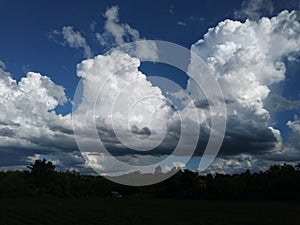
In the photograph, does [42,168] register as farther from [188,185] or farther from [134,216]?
[134,216]

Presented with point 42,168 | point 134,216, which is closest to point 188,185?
point 42,168

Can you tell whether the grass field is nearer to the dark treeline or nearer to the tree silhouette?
the dark treeline

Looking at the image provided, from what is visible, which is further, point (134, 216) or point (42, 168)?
point (42, 168)

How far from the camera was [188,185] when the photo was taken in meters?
125

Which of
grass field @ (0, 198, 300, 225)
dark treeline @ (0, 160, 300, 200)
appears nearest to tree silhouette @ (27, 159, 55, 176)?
dark treeline @ (0, 160, 300, 200)

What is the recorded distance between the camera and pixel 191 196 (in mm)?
122750

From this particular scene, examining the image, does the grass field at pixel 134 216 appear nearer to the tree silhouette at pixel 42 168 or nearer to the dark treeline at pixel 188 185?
the dark treeline at pixel 188 185

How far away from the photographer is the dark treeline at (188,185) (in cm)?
10325

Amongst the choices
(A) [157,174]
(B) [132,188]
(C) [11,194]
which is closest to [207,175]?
(B) [132,188]

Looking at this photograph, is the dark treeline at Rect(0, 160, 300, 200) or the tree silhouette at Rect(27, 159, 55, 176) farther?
Answer: the tree silhouette at Rect(27, 159, 55, 176)

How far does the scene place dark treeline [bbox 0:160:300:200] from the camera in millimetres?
103250

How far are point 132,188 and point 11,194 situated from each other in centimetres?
6051

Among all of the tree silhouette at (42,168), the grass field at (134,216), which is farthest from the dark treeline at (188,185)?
the grass field at (134,216)

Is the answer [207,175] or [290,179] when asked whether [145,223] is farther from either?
[207,175]
